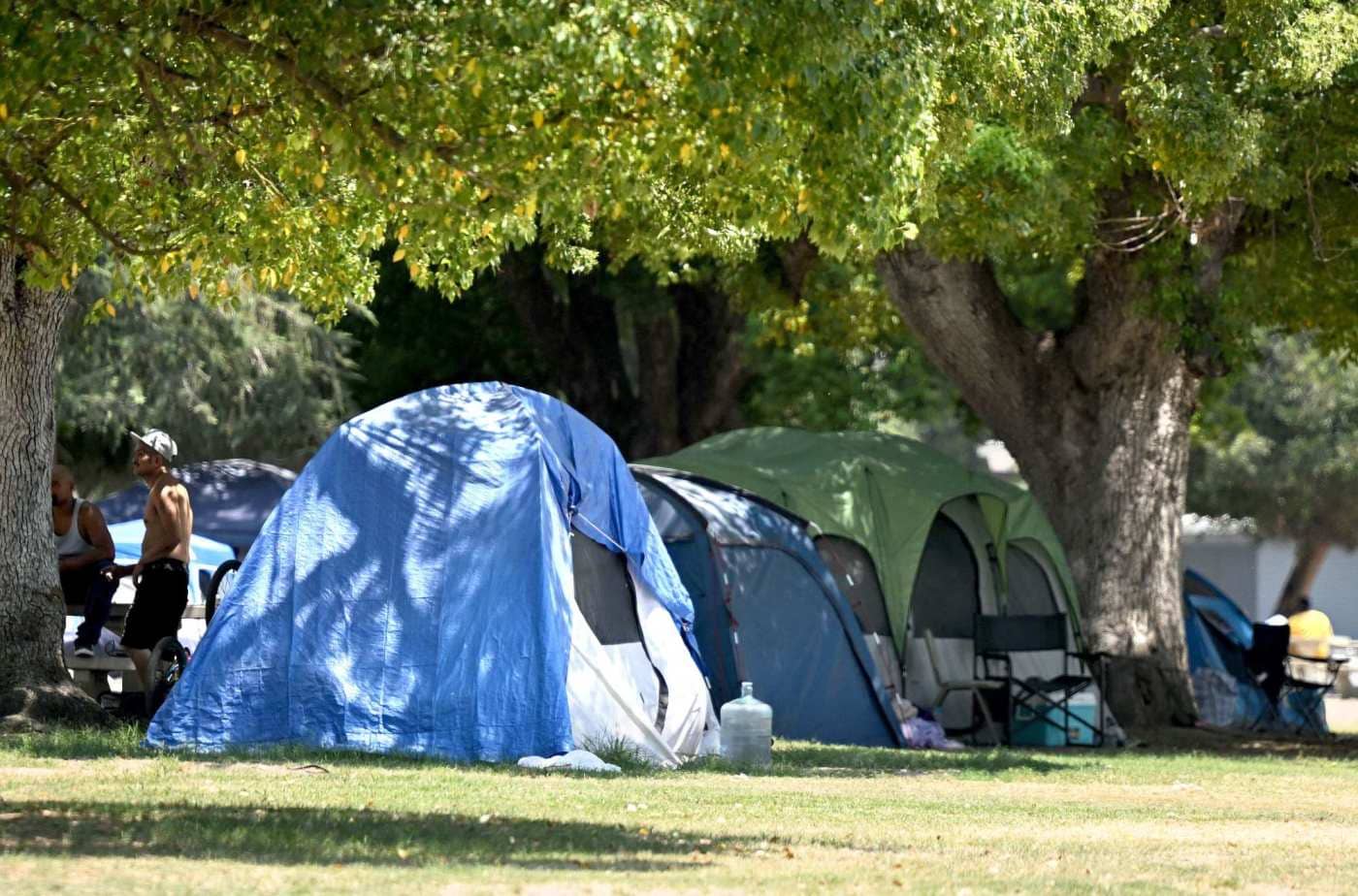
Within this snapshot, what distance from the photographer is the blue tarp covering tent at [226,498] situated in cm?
2166

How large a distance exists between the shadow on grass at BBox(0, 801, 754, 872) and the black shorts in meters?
3.81

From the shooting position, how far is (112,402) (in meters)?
25.3

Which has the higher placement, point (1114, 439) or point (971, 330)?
point (971, 330)

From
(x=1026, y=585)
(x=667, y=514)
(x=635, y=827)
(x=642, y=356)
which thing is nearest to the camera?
(x=635, y=827)

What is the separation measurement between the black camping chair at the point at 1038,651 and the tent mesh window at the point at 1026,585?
2.99 feet

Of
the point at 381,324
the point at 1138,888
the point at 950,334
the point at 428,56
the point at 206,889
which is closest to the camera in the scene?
the point at 206,889

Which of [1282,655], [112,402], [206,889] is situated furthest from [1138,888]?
[112,402]

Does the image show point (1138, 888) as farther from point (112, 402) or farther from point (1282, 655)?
point (112, 402)

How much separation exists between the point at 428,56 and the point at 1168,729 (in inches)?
447

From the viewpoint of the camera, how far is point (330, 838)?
8250mm

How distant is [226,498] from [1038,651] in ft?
33.2

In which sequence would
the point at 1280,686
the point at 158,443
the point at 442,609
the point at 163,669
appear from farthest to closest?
the point at 1280,686
the point at 158,443
the point at 163,669
the point at 442,609

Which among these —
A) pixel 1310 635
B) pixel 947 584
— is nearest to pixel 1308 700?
pixel 1310 635

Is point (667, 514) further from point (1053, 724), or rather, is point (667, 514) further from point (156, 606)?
point (156, 606)
